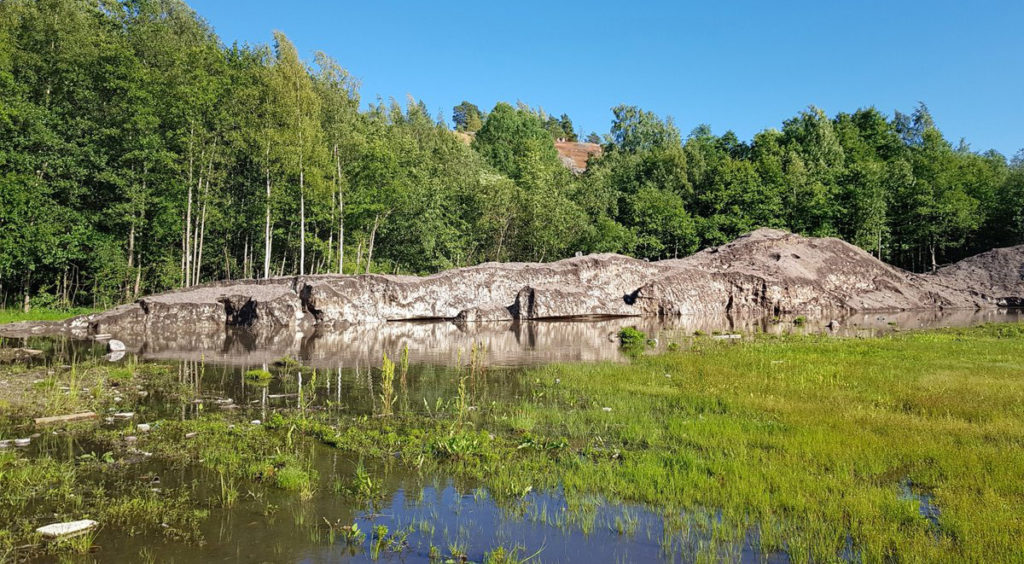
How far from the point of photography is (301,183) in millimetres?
45719

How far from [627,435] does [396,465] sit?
4.54 meters

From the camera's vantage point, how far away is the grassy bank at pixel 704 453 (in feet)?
24.6

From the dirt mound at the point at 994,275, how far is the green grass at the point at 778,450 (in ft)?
154

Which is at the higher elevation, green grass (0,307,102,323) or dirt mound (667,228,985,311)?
dirt mound (667,228,985,311)

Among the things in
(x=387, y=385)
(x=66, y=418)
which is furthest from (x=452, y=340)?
(x=66, y=418)

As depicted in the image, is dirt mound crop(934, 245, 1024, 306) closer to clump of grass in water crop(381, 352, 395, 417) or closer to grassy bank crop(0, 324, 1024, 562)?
grassy bank crop(0, 324, 1024, 562)

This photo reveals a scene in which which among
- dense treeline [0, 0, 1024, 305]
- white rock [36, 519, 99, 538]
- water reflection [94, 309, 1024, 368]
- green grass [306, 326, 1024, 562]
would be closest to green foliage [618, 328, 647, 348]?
water reflection [94, 309, 1024, 368]

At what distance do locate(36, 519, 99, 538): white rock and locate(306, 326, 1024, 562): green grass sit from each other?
4.29m

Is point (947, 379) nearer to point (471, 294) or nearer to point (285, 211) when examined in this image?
point (471, 294)

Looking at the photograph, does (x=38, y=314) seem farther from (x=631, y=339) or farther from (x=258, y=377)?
(x=631, y=339)

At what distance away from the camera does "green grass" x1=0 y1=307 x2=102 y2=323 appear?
3272cm

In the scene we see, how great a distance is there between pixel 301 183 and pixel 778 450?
42070 millimetres

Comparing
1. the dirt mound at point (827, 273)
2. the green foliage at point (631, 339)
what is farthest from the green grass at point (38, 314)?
the dirt mound at point (827, 273)

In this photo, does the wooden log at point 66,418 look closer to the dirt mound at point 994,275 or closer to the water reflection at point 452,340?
the water reflection at point 452,340
